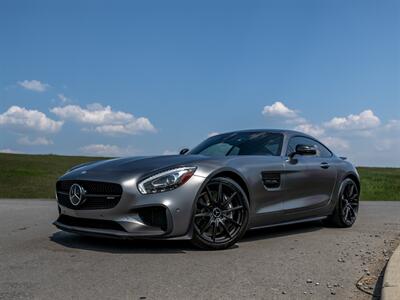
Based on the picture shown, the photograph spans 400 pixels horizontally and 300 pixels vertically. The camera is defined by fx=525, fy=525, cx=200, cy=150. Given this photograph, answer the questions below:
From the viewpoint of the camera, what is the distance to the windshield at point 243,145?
22.3 feet

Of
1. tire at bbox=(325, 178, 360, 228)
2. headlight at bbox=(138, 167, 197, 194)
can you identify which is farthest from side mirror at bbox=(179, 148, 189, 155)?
tire at bbox=(325, 178, 360, 228)

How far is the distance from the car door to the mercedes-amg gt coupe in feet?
0.04

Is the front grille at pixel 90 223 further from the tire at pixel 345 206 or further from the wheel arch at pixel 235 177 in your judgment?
the tire at pixel 345 206

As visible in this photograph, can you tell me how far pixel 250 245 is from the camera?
602 centimetres

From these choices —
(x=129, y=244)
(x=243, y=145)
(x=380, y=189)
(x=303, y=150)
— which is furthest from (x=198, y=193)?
(x=380, y=189)

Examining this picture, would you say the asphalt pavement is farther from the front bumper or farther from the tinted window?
the tinted window

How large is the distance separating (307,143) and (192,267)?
3605 mm

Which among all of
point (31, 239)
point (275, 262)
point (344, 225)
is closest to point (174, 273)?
point (275, 262)

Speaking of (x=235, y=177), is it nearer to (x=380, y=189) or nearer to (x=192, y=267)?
(x=192, y=267)

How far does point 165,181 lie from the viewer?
539 cm

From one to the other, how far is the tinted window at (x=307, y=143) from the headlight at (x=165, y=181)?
2031mm

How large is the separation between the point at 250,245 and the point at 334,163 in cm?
249

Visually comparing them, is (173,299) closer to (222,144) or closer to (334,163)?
(222,144)

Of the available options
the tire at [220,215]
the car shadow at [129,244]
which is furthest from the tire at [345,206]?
the tire at [220,215]
